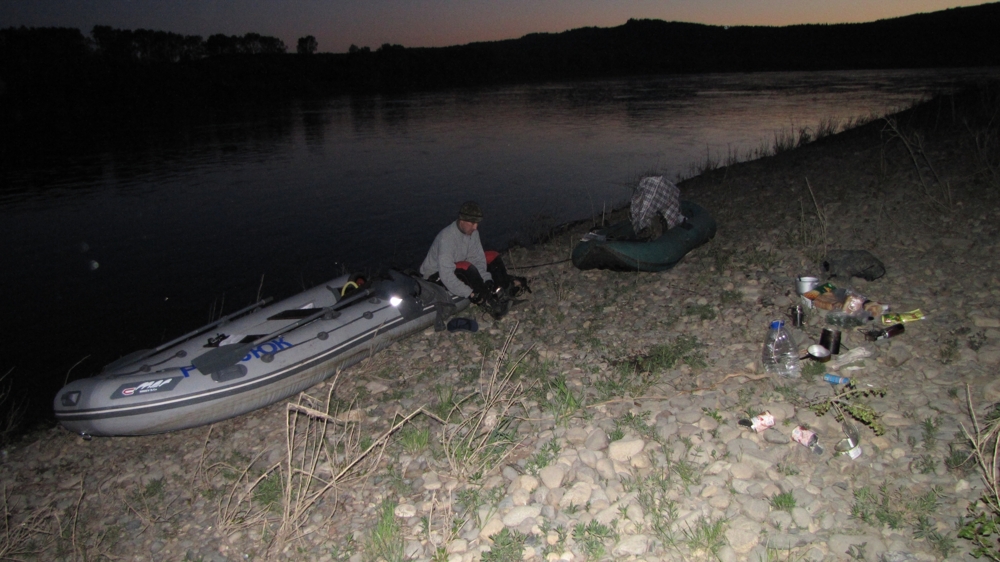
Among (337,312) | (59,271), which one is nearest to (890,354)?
(337,312)

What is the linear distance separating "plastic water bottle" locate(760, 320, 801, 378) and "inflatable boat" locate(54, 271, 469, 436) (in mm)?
3076

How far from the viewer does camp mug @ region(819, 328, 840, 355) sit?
461 cm

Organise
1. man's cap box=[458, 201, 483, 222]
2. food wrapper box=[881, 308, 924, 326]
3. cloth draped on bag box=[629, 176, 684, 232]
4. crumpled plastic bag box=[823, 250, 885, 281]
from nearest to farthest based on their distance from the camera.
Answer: food wrapper box=[881, 308, 924, 326], crumpled plastic bag box=[823, 250, 885, 281], man's cap box=[458, 201, 483, 222], cloth draped on bag box=[629, 176, 684, 232]

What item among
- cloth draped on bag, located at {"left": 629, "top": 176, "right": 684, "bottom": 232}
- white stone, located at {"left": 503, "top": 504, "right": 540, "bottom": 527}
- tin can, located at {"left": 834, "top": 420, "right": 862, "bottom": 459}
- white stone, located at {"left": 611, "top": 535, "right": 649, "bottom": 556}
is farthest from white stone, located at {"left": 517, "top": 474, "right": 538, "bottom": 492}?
cloth draped on bag, located at {"left": 629, "top": 176, "right": 684, "bottom": 232}

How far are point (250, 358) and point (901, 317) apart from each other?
531 centimetres

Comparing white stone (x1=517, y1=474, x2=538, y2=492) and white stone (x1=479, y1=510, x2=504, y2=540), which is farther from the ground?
white stone (x1=517, y1=474, x2=538, y2=492)

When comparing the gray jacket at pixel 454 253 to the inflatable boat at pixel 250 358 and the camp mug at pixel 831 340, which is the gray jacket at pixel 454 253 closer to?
the inflatable boat at pixel 250 358

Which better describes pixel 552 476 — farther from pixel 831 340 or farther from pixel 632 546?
pixel 831 340

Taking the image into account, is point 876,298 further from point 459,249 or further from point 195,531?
point 195,531

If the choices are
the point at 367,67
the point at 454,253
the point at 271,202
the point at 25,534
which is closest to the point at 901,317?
the point at 454,253

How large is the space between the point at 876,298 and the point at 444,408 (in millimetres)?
3918

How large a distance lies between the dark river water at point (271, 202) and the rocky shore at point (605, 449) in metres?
3.34

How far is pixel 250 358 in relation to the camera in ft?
17.5

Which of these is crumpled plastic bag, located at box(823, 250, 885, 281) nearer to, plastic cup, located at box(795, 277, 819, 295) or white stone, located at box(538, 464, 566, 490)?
plastic cup, located at box(795, 277, 819, 295)
